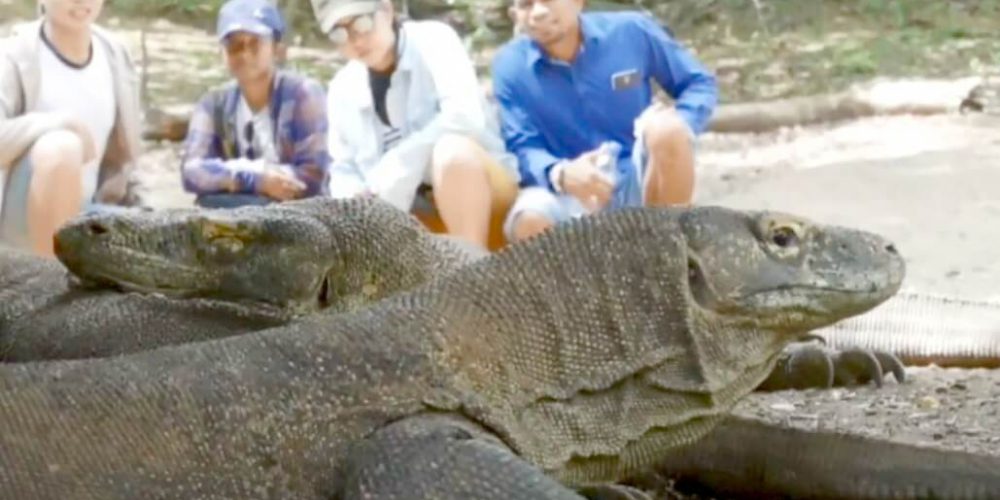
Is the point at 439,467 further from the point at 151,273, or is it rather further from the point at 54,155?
the point at 54,155

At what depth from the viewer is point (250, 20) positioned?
4473 mm

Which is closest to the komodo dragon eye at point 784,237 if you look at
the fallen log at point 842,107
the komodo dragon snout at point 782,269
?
the komodo dragon snout at point 782,269

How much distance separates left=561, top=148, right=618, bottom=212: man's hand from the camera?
4.16 metres

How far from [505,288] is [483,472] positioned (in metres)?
0.28

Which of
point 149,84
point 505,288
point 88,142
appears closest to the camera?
point 505,288

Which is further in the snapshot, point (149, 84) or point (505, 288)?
point (149, 84)

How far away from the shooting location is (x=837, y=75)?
9.57 m

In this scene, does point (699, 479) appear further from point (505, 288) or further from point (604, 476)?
point (505, 288)

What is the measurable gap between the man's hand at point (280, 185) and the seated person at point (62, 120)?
1.21 ft

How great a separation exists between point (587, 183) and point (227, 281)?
216cm

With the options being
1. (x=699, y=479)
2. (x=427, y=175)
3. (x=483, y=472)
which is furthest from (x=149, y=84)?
(x=483, y=472)

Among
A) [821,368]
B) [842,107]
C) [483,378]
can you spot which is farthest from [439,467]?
[842,107]

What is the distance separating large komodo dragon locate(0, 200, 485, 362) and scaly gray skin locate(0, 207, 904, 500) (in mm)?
242

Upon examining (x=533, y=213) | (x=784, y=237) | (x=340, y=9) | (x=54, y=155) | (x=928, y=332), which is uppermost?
(x=784, y=237)
